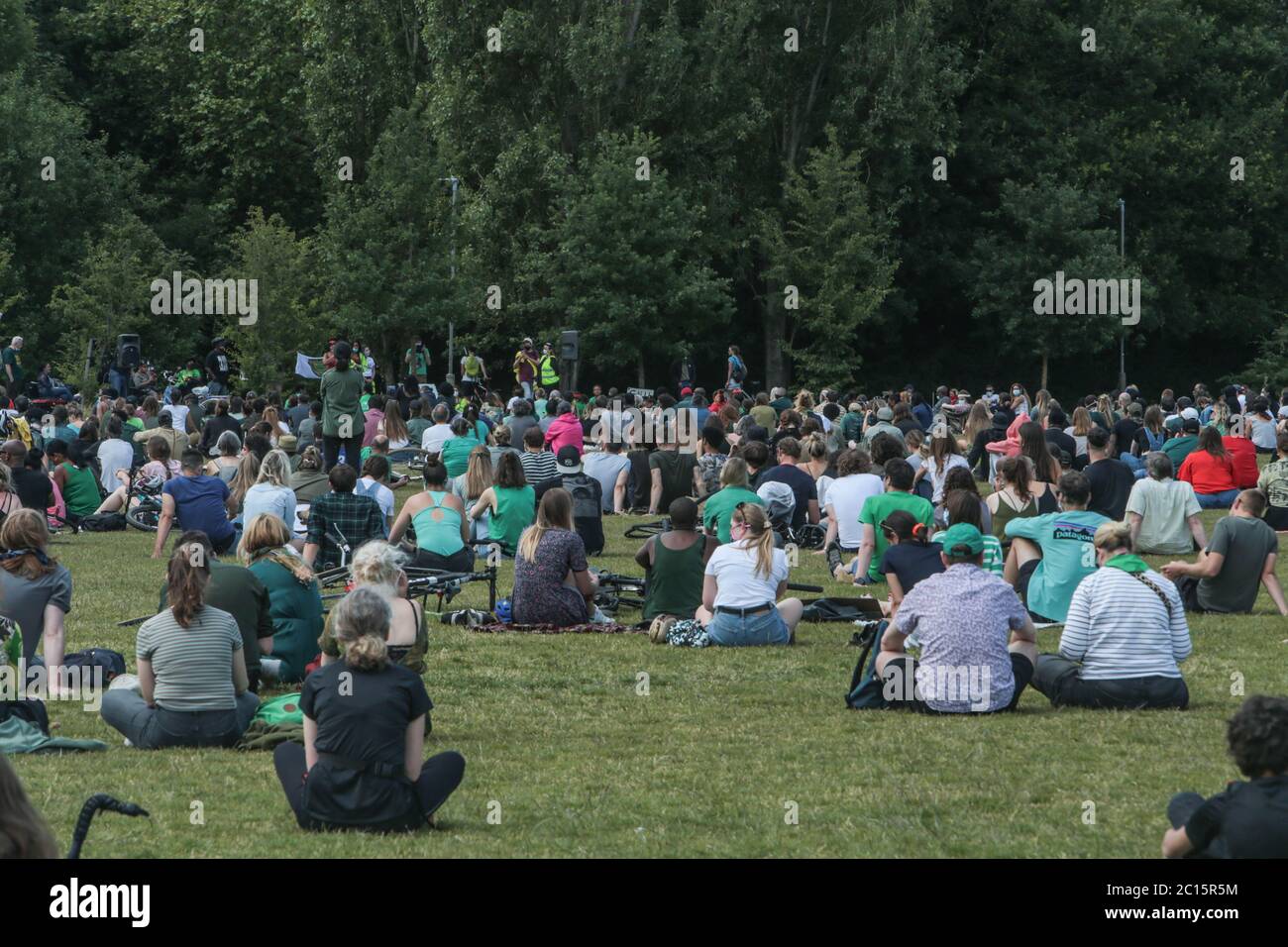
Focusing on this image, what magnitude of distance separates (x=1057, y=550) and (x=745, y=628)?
7.43 feet

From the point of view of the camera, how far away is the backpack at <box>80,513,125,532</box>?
72.3ft

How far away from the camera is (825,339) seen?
4756cm

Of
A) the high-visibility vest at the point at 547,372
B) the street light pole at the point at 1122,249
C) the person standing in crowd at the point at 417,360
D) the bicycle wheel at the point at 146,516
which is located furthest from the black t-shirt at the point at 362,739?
the street light pole at the point at 1122,249

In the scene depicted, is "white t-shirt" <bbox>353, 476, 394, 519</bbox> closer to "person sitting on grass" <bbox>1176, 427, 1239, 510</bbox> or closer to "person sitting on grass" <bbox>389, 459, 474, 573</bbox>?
"person sitting on grass" <bbox>389, 459, 474, 573</bbox>

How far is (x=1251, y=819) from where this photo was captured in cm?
576

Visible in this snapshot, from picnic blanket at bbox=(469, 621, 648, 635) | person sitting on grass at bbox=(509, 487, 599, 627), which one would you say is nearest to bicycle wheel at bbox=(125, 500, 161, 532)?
picnic blanket at bbox=(469, 621, 648, 635)

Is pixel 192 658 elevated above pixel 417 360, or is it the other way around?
pixel 417 360

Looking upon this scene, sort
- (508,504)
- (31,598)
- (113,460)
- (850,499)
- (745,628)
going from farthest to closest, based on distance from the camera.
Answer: (113,460)
(850,499)
(508,504)
(745,628)
(31,598)

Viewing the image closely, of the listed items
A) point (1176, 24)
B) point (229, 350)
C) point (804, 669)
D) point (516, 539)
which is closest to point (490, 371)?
point (229, 350)

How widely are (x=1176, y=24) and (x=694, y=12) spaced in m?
15.3

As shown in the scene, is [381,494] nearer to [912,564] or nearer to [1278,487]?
[912,564]

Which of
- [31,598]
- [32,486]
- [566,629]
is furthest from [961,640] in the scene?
[32,486]

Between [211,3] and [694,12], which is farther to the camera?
[211,3]
